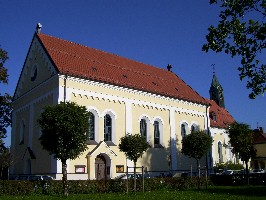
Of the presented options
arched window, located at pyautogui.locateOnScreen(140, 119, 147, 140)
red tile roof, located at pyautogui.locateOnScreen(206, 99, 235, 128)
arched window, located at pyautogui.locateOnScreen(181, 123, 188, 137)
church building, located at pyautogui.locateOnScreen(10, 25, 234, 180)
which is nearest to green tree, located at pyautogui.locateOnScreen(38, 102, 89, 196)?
church building, located at pyautogui.locateOnScreen(10, 25, 234, 180)

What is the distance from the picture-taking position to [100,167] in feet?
85.9

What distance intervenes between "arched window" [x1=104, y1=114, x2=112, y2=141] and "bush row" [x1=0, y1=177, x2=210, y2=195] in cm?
640

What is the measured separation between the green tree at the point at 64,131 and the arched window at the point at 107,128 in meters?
8.41

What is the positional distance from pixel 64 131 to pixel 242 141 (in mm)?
19114

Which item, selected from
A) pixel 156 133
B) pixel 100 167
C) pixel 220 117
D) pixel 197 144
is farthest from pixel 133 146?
pixel 220 117

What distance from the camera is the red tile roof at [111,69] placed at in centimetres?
2695

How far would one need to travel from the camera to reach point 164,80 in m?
36.8

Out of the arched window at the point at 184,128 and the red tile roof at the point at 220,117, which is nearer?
the arched window at the point at 184,128

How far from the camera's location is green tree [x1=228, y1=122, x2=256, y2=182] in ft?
100

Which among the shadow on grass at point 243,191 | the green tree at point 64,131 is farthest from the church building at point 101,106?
the shadow on grass at point 243,191

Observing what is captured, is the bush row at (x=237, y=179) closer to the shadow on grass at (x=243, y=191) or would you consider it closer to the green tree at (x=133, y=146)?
the shadow on grass at (x=243, y=191)

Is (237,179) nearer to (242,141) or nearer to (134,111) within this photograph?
(242,141)

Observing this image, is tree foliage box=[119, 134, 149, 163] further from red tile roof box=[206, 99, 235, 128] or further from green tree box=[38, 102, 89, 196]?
red tile roof box=[206, 99, 235, 128]

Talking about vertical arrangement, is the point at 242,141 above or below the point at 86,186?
above
